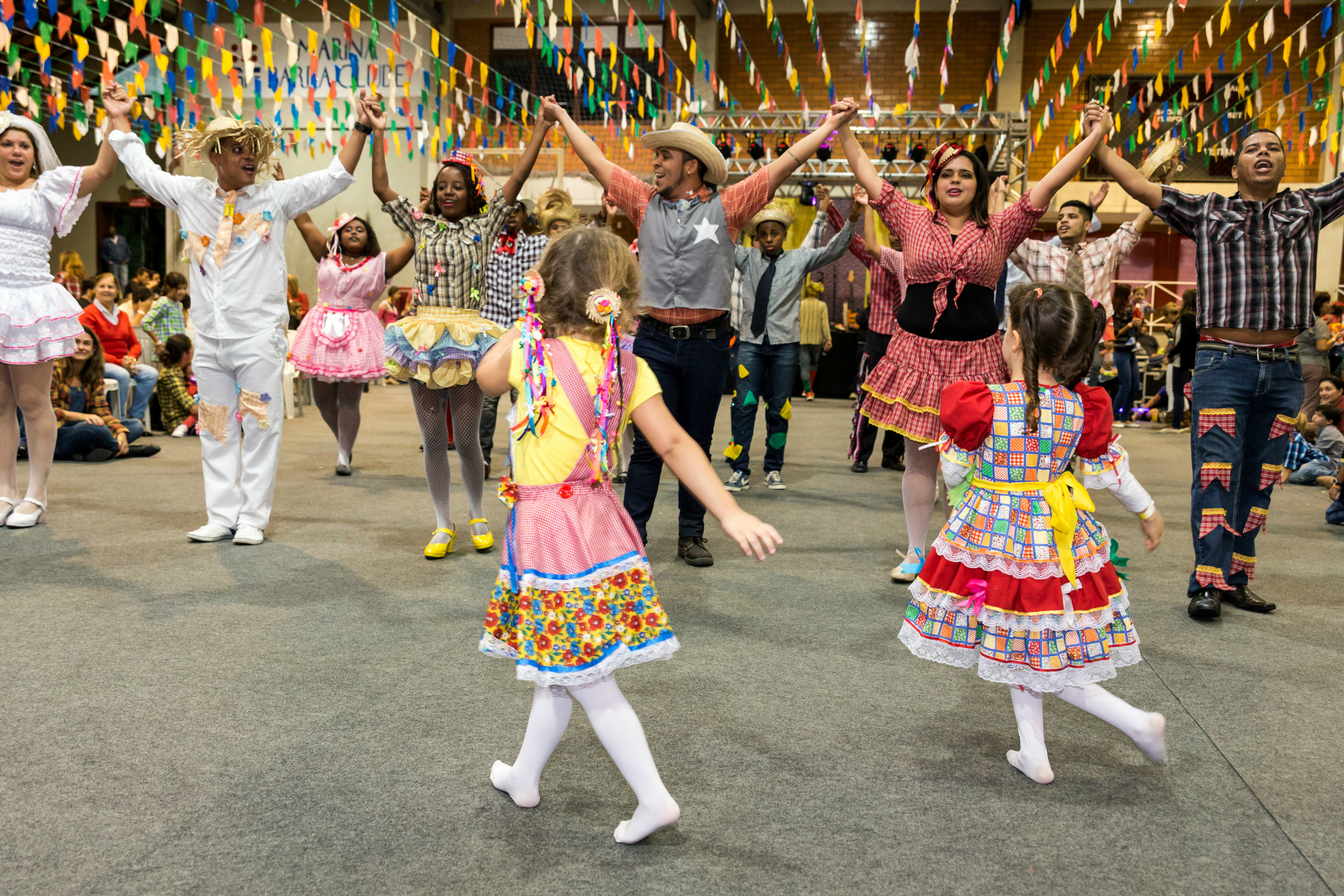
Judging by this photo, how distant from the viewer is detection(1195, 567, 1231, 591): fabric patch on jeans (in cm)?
355

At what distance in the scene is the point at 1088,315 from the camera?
2357mm

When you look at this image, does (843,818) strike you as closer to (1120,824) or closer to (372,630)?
(1120,824)

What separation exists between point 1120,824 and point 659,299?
95.4 inches

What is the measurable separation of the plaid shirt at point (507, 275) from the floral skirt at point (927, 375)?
8.41ft

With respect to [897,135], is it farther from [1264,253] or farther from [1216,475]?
[1216,475]

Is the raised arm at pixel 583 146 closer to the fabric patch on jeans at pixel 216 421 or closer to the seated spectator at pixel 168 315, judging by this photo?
the fabric patch on jeans at pixel 216 421

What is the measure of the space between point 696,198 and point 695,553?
1.40 metres

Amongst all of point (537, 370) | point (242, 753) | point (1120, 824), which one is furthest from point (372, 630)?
point (1120, 824)

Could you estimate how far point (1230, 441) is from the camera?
3.57 metres

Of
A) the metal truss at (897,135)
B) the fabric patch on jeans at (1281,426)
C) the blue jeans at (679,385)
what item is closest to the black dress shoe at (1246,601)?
the fabric patch on jeans at (1281,426)

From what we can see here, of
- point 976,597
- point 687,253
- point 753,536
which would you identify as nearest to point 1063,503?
point 976,597

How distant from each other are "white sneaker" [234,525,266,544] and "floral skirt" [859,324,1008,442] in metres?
2.56

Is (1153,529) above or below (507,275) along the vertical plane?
below

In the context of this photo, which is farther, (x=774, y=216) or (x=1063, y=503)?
(x=774, y=216)
